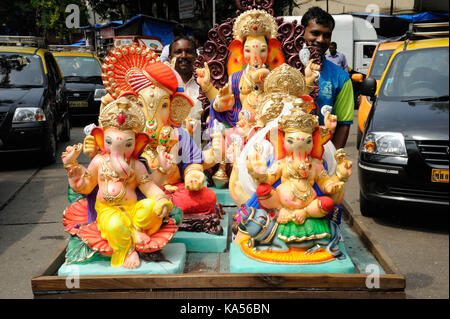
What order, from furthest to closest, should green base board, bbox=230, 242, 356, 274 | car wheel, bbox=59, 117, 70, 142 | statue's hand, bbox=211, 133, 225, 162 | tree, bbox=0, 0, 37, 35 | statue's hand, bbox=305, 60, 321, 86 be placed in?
tree, bbox=0, 0, 37, 35 → car wheel, bbox=59, 117, 70, 142 → statue's hand, bbox=211, 133, 225, 162 → statue's hand, bbox=305, 60, 321, 86 → green base board, bbox=230, 242, 356, 274

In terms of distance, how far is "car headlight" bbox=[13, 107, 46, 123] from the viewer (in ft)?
18.9

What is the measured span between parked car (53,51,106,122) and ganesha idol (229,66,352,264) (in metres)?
7.23

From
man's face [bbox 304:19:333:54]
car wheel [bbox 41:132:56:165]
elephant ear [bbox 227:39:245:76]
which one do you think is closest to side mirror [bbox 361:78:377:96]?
man's face [bbox 304:19:333:54]

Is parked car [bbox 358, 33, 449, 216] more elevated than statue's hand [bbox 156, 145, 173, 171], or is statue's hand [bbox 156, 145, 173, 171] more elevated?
parked car [bbox 358, 33, 449, 216]

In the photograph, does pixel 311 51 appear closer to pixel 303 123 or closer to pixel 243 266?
pixel 303 123

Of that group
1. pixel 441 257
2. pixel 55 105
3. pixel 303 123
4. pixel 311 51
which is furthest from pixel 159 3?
pixel 441 257

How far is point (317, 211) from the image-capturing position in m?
2.18

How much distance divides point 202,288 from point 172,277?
0.14m

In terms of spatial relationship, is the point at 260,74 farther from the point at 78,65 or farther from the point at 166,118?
the point at 78,65

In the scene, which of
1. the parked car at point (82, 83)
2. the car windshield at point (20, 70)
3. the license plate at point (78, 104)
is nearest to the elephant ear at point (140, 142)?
the car windshield at point (20, 70)

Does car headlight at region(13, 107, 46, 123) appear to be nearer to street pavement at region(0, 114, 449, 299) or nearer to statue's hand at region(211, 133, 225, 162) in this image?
street pavement at region(0, 114, 449, 299)

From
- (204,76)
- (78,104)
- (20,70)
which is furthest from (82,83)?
(204,76)

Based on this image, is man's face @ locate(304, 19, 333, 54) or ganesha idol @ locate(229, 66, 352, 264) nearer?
ganesha idol @ locate(229, 66, 352, 264)

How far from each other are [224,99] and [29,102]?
357 cm
